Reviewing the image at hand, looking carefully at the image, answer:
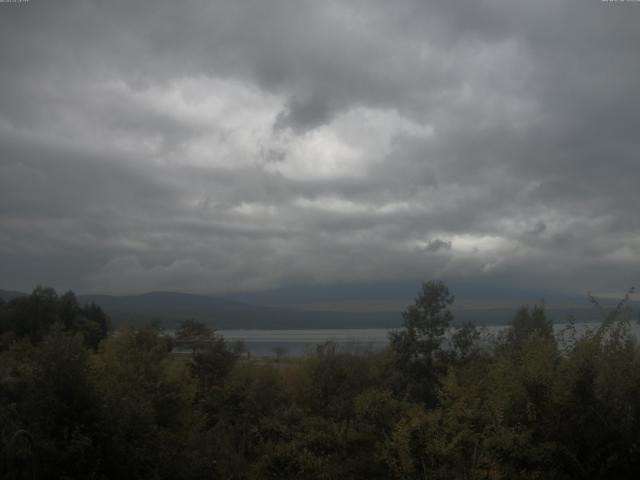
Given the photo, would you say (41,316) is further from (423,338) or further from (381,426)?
(381,426)

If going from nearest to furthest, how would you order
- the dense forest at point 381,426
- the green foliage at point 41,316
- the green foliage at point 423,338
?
the dense forest at point 381,426 < the green foliage at point 423,338 < the green foliage at point 41,316

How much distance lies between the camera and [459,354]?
42875 millimetres

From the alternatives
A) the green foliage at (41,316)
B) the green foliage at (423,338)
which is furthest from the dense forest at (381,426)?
the green foliage at (41,316)

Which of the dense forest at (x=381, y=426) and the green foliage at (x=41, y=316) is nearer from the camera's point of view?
the dense forest at (x=381, y=426)

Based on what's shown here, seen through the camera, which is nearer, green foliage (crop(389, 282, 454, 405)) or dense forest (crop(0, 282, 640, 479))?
dense forest (crop(0, 282, 640, 479))

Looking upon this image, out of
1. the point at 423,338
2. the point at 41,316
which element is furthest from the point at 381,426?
the point at 41,316

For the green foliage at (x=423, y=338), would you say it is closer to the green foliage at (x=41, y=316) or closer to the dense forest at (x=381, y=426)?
the dense forest at (x=381, y=426)

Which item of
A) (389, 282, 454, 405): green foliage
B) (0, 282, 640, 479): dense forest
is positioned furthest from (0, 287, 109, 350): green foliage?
(0, 282, 640, 479): dense forest

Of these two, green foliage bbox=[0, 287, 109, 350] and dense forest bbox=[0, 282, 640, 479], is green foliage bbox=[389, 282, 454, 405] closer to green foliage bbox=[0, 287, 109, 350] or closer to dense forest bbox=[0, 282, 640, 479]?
dense forest bbox=[0, 282, 640, 479]

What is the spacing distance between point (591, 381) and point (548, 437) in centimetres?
213

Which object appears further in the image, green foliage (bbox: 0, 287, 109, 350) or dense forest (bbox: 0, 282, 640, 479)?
green foliage (bbox: 0, 287, 109, 350)

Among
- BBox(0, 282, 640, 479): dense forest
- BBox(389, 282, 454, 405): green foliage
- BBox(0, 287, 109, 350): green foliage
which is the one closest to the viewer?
BBox(0, 282, 640, 479): dense forest

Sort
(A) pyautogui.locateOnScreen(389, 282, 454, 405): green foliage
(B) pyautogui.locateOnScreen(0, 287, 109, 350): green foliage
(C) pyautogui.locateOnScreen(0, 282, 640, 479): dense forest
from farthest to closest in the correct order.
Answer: (B) pyautogui.locateOnScreen(0, 287, 109, 350): green foliage, (A) pyautogui.locateOnScreen(389, 282, 454, 405): green foliage, (C) pyautogui.locateOnScreen(0, 282, 640, 479): dense forest

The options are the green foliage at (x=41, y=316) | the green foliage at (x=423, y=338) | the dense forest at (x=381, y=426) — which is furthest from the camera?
the green foliage at (x=41, y=316)
